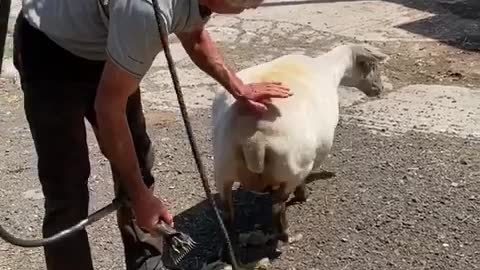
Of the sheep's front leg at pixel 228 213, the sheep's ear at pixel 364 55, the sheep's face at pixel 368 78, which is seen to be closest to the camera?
the sheep's front leg at pixel 228 213

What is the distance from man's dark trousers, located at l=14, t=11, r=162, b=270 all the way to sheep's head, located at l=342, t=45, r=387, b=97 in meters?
2.45

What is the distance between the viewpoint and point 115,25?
2469mm

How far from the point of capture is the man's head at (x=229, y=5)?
2477 millimetres

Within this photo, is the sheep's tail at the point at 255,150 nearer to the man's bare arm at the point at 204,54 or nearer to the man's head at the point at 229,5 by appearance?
the man's bare arm at the point at 204,54

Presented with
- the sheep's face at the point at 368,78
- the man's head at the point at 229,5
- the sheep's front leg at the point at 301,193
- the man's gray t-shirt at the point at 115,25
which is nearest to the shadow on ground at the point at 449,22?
the sheep's face at the point at 368,78

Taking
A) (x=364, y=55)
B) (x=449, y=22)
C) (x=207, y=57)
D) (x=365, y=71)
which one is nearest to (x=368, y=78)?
(x=365, y=71)

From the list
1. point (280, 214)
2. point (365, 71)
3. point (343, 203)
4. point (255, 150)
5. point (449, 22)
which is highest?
point (255, 150)

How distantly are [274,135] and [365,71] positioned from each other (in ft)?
5.62

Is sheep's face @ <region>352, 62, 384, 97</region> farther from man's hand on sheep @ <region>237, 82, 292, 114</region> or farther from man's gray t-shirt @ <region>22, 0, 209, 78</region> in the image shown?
man's gray t-shirt @ <region>22, 0, 209, 78</region>

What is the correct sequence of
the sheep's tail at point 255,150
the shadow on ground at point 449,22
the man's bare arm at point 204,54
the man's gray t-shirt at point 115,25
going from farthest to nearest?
the shadow on ground at point 449,22, the sheep's tail at point 255,150, the man's bare arm at point 204,54, the man's gray t-shirt at point 115,25

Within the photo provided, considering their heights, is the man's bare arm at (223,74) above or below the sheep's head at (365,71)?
above

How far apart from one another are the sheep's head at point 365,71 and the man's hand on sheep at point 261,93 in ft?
4.17

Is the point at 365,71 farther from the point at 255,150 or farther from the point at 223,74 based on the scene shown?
the point at 223,74

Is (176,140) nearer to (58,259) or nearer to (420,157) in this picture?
(420,157)
